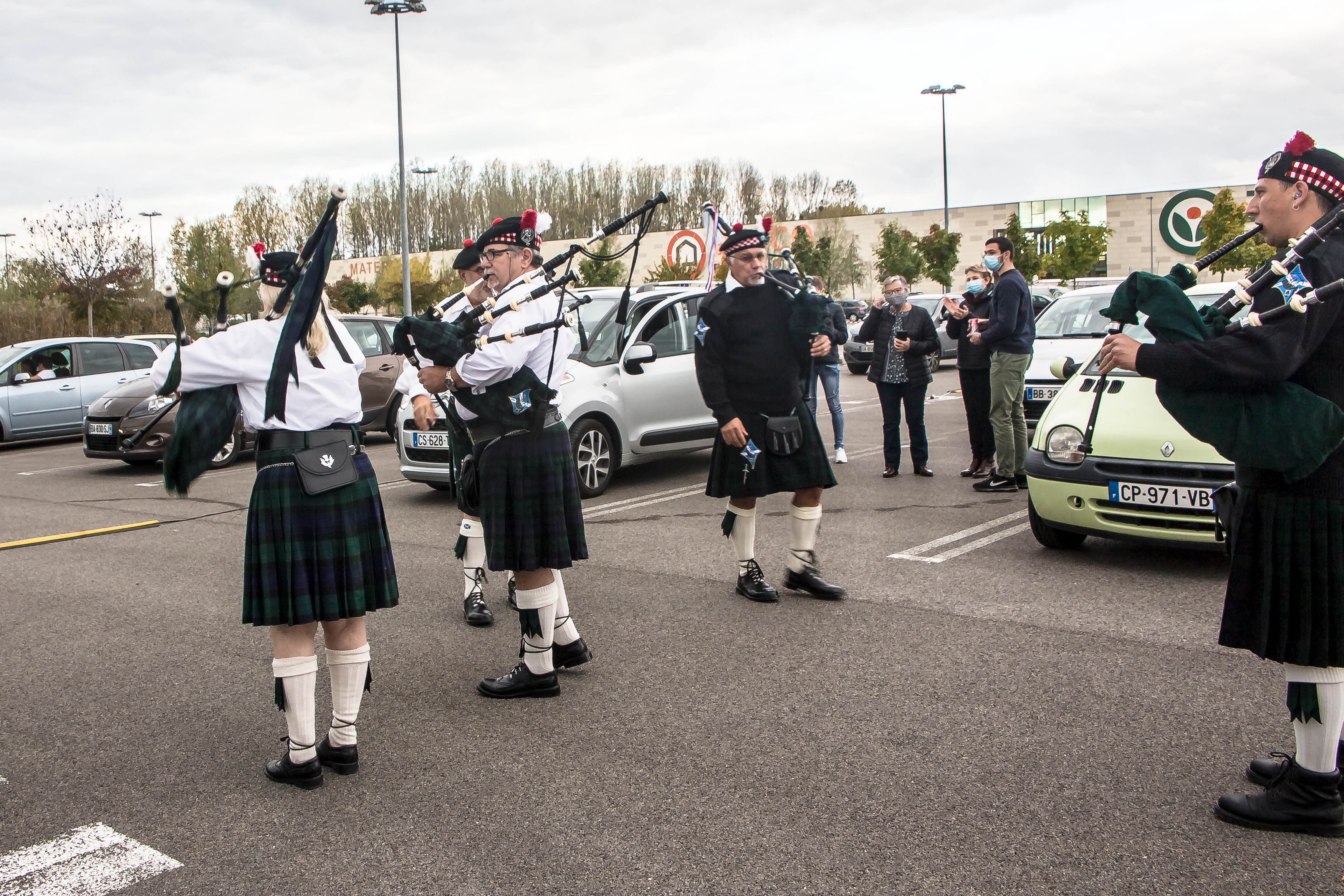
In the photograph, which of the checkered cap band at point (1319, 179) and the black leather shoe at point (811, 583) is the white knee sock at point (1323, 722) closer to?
the checkered cap band at point (1319, 179)

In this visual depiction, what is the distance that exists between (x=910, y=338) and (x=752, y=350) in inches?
182

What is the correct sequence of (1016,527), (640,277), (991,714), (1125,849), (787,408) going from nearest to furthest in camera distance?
1. (1125,849)
2. (991,714)
3. (787,408)
4. (1016,527)
5. (640,277)

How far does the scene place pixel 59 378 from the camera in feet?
53.8

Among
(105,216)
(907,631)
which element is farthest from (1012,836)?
(105,216)

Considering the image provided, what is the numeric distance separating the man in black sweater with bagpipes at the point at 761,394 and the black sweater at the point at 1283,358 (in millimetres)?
2791

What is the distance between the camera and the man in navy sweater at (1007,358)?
8953 millimetres

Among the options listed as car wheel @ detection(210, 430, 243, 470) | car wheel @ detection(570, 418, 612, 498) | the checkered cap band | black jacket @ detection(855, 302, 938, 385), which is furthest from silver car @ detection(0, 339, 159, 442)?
the checkered cap band

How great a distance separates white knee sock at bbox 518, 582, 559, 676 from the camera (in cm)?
462

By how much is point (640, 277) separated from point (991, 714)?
58.0 meters

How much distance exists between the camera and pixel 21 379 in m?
16.0

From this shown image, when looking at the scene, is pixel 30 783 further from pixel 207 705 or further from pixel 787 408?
pixel 787 408

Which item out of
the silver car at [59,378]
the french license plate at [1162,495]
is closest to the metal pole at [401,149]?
the silver car at [59,378]

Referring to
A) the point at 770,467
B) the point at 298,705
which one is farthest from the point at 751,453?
the point at 298,705

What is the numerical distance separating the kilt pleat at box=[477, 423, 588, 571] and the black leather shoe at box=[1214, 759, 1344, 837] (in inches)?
100
